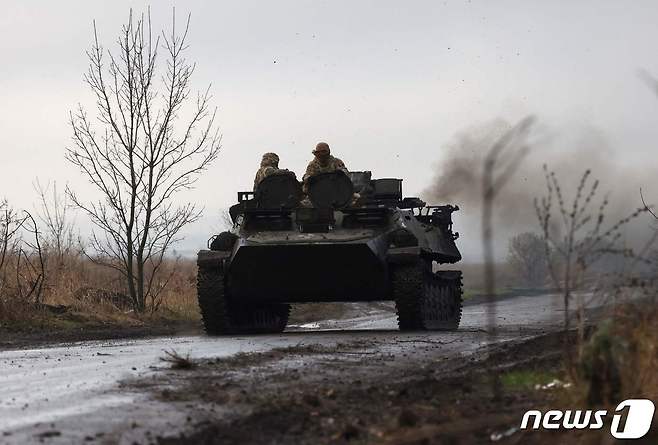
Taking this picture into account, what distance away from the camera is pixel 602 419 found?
24.1 feet

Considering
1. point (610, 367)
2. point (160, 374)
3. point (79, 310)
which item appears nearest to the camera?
point (610, 367)

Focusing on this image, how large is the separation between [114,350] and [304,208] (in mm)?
4685

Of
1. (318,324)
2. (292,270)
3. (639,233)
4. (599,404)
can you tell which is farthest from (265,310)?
(599,404)

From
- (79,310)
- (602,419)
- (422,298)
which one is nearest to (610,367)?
(602,419)

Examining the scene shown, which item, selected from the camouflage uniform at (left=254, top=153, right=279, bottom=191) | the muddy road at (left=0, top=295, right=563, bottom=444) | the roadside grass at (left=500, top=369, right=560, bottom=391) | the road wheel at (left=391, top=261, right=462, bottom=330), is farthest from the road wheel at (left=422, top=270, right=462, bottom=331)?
the roadside grass at (left=500, top=369, right=560, bottom=391)

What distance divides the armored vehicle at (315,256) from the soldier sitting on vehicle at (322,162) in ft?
1.64

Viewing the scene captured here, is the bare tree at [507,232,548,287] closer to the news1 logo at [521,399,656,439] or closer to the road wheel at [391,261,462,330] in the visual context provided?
the road wheel at [391,261,462,330]

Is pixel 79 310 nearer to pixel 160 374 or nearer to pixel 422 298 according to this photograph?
pixel 422 298

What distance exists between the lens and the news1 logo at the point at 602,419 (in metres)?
7.00

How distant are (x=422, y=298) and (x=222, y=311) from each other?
→ 106 inches

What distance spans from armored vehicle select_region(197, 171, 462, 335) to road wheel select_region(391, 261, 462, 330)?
13 mm

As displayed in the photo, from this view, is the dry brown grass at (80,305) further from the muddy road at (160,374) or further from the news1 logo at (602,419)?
the news1 logo at (602,419)

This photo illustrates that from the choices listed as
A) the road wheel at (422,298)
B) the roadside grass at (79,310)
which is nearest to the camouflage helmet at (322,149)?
the road wheel at (422,298)

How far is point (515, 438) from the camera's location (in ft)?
22.5
